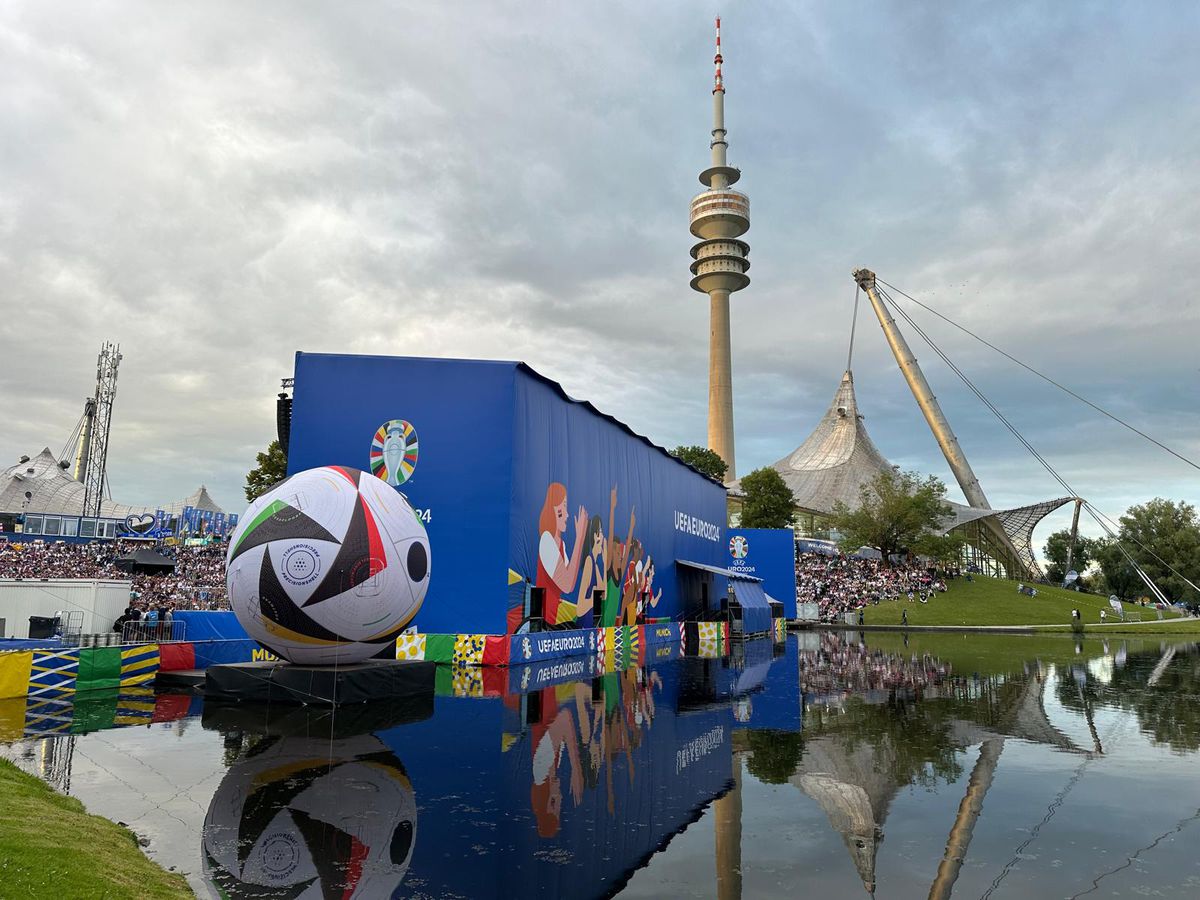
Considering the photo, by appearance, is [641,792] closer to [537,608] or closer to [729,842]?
[729,842]

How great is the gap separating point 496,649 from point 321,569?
8.87 meters

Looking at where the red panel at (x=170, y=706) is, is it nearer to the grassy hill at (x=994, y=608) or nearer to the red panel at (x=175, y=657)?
the red panel at (x=175, y=657)

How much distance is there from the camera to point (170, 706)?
513 inches

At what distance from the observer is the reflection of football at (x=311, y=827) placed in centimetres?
520

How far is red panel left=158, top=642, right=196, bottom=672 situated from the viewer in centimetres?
1650

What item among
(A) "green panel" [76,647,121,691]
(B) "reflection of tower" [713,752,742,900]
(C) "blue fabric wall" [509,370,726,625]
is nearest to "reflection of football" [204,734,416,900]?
(B) "reflection of tower" [713,752,742,900]

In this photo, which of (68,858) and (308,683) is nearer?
(68,858)

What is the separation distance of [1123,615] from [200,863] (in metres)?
65.9

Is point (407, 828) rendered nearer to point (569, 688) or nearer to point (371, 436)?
point (569, 688)

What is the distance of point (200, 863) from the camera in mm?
5527

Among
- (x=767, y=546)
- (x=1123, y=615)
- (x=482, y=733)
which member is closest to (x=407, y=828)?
(x=482, y=733)

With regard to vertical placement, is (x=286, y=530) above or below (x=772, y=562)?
below

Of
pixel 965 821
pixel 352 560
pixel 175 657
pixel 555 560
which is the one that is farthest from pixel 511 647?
pixel 965 821

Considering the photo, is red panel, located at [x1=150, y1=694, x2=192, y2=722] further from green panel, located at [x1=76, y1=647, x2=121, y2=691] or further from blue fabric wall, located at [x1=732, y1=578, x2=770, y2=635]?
blue fabric wall, located at [x1=732, y1=578, x2=770, y2=635]
